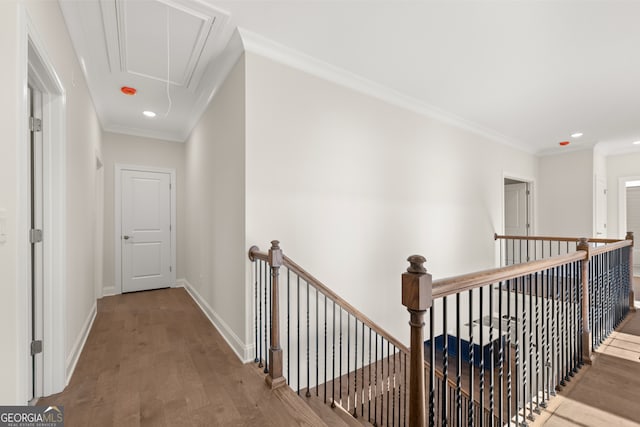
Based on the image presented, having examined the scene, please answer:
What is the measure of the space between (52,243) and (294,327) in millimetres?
1824

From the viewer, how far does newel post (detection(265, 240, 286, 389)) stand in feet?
6.75

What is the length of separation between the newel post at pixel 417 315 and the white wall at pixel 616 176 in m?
7.40

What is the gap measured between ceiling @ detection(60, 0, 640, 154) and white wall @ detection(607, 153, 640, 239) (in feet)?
9.15

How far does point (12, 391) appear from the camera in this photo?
123 cm

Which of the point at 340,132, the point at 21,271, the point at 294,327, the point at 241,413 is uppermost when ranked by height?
the point at 340,132

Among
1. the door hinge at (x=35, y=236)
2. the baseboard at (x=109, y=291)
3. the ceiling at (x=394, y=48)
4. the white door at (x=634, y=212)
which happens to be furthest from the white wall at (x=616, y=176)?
the baseboard at (x=109, y=291)

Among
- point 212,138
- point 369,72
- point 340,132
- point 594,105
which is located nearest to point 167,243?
point 212,138

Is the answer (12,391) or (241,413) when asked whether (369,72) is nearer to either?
(241,413)

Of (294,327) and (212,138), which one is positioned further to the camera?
(212,138)

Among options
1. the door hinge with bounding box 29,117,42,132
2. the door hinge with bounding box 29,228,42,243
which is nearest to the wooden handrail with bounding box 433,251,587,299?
the door hinge with bounding box 29,228,42,243

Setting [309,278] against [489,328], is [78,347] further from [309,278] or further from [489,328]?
[489,328]

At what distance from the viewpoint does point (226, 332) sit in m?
2.81

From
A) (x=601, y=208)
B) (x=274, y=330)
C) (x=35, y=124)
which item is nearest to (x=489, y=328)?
(x=274, y=330)

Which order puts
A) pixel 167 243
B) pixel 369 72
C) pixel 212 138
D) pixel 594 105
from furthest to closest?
1. pixel 167 243
2. pixel 594 105
3. pixel 212 138
4. pixel 369 72
